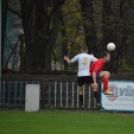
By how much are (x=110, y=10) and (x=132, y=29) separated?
6.01 ft

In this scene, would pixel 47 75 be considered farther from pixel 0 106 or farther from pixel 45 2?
pixel 45 2

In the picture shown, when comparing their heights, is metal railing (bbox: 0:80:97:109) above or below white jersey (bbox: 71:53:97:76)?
below

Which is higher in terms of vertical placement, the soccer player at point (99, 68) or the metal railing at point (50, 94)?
the soccer player at point (99, 68)

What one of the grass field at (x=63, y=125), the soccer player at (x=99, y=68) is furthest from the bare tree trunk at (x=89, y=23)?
the soccer player at (x=99, y=68)

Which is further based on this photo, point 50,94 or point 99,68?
point 50,94

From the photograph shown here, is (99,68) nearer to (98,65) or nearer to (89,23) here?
(98,65)

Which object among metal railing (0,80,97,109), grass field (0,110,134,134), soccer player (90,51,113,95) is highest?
soccer player (90,51,113,95)

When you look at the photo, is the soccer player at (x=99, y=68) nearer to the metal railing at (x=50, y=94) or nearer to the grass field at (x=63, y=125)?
the grass field at (x=63, y=125)

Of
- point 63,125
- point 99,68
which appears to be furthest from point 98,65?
point 63,125

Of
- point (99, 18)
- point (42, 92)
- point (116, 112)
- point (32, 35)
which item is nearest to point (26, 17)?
point (32, 35)

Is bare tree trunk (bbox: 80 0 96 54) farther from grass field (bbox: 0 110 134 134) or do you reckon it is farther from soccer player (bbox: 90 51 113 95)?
soccer player (bbox: 90 51 113 95)

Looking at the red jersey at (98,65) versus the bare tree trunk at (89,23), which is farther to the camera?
the bare tree trunk at (89,23)

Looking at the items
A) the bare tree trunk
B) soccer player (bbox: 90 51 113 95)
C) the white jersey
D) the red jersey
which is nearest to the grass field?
soccer player (bbox: 90 51 113 95)

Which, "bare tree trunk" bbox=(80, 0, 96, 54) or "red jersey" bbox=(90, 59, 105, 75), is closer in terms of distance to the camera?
"red jersey" bbox=(90, 59, 105, 75)
